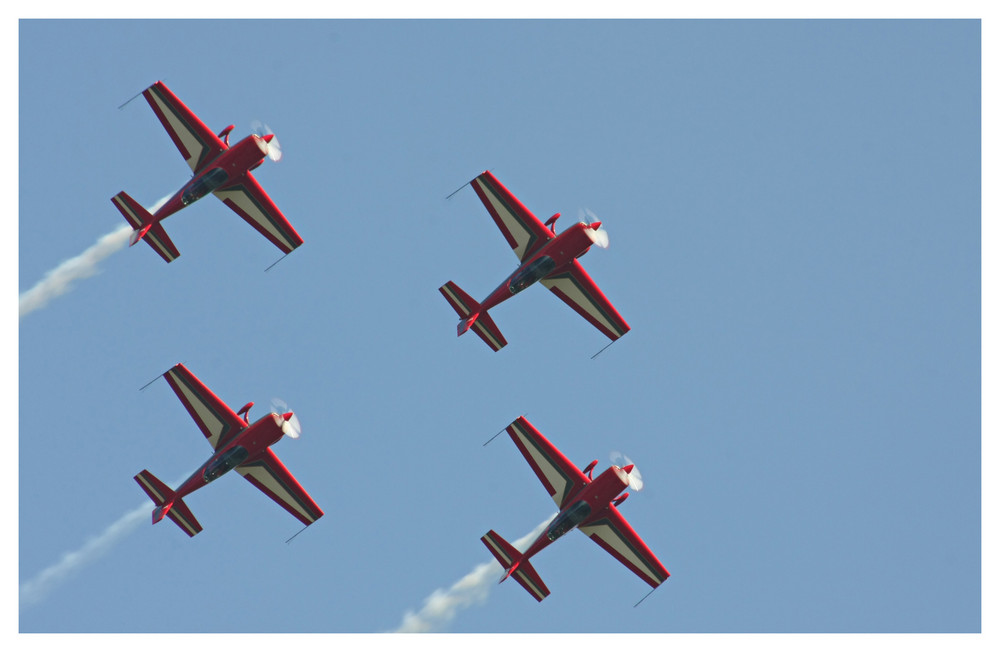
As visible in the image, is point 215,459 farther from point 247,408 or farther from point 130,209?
point 130,209

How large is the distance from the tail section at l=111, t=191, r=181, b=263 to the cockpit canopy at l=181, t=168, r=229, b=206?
1842 millimetres

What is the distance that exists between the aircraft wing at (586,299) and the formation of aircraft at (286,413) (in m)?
0.51

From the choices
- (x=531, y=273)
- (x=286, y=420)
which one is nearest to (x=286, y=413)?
(x=286, y=420)

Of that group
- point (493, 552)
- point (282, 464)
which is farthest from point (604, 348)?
point (282, 464)

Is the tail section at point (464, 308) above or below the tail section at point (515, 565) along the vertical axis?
above

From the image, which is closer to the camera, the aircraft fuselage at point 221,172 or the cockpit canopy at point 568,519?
the aircraft fuselage at point 221,172

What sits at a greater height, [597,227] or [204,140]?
[204,140]

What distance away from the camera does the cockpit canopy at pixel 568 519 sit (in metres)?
78.1

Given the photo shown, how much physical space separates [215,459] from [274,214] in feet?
40.5

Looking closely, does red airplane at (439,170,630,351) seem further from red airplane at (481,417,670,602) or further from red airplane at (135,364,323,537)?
red airplane at (135,364,323,537)

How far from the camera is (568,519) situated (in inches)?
3086

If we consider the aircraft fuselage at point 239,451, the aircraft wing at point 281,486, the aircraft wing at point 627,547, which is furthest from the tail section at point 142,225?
the aircraft wing at point 627,547

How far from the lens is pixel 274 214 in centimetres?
8050

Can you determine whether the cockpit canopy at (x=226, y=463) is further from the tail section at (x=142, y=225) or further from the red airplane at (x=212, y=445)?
the tail section at (x=142, y=225)
